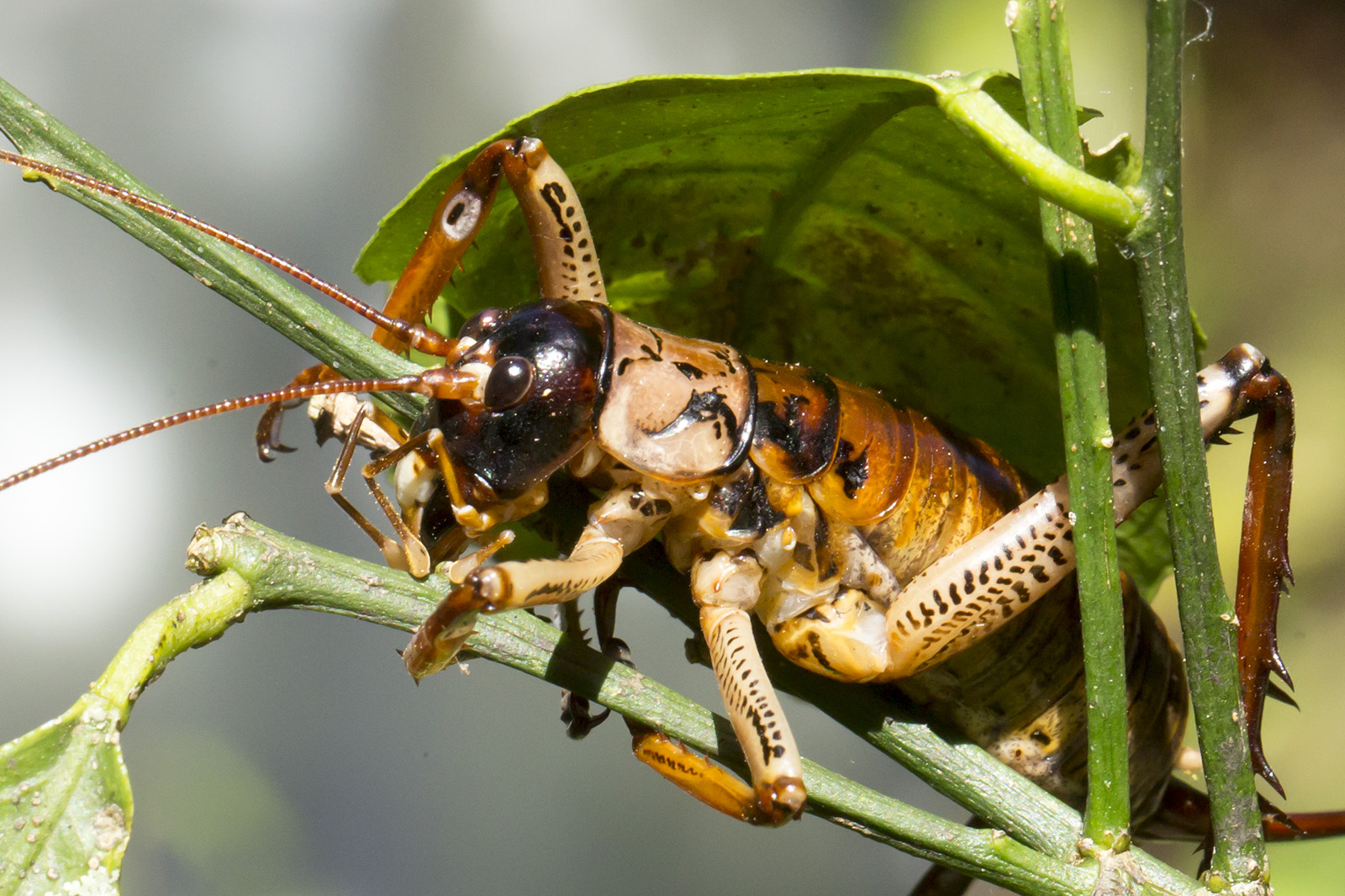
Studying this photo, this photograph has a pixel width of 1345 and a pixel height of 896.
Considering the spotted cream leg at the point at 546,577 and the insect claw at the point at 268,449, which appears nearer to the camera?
the spotted cream leg at the point at 546,577

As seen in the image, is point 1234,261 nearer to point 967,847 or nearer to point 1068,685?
point 1068,685

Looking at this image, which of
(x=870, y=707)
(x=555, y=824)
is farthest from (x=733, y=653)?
(x=555, y=824)

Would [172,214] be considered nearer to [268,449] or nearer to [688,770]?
[268,449]

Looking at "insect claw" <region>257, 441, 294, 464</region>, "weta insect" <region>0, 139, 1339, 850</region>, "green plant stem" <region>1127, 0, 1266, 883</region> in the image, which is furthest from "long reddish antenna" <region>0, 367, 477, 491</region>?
"green plant stem" <region>1127, 0, 1266, 883</region>

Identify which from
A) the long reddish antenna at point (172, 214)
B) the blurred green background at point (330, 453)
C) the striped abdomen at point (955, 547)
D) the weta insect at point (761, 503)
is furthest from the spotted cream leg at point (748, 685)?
the blurred green background at point (330, 453)

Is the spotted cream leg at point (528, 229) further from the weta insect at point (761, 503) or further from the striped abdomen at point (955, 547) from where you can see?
the striped abdomen at point (955, 547)

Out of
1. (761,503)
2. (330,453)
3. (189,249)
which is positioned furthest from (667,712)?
(330,453)
